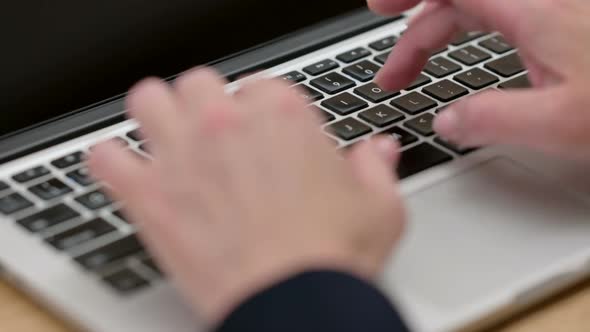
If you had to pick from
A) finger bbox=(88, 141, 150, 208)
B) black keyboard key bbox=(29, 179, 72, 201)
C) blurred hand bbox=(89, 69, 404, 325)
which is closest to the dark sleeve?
blurred hand bbox=(89, 69, 404, 325)

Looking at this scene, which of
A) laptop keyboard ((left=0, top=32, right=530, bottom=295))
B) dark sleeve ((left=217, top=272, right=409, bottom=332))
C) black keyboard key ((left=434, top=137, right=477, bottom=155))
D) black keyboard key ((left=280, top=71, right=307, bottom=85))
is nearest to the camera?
dark sleeve ((left=217, top=272, right=409, bottom=332))

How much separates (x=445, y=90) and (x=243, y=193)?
30cm

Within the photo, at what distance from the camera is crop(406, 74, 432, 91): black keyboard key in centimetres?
72

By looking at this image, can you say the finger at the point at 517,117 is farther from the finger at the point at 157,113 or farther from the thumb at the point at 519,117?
the finger at the point at 157,113

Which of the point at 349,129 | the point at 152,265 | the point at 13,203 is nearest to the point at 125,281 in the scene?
the point at 152,265

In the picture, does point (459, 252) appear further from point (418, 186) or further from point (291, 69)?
point (291, 69)

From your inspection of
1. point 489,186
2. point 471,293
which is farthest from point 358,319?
point 489,186

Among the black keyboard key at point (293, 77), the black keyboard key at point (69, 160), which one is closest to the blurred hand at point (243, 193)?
the black keyboard key at point (69, 160)

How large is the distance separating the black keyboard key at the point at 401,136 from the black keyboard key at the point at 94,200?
0.21 m

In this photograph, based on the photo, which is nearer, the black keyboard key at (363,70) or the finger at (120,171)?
the finger at (120,171)

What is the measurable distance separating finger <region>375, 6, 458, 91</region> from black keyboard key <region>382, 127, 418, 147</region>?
0.04 meters

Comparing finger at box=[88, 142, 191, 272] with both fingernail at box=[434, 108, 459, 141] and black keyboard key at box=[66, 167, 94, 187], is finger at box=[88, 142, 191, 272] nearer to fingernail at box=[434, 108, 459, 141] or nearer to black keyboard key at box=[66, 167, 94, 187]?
black keyboard key at box=[66, 167, 94, 187]

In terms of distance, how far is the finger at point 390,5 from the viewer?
27.0 inches

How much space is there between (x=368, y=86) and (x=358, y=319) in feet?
1.09
